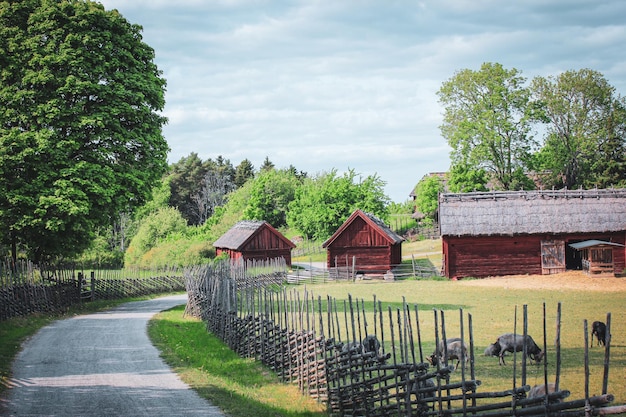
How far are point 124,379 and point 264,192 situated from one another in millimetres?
62430

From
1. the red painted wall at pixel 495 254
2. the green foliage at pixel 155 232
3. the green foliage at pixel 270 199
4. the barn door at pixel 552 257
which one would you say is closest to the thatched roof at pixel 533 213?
the red painted wall at pixel 495 254

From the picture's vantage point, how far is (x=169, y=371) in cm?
1508

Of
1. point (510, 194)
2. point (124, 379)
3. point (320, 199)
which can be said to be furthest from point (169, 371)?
point (320, 199)

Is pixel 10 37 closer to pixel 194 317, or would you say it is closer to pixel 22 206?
pixel 22 206

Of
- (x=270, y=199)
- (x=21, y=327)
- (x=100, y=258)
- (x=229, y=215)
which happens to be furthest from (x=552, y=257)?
(x=270, y=199)

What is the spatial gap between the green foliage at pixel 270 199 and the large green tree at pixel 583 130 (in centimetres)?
3111

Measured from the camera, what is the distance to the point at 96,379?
45.9 feet

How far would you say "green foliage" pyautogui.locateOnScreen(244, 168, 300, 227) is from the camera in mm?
74000

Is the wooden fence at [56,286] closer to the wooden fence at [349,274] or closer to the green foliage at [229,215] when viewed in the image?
the wooden fence at [349,274]

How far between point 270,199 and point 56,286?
48.8 meters

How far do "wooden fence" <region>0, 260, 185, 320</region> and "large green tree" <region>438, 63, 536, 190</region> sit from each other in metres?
29.8

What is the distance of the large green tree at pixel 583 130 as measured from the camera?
199ft

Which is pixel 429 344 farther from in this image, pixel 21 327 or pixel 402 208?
pixel 402 208

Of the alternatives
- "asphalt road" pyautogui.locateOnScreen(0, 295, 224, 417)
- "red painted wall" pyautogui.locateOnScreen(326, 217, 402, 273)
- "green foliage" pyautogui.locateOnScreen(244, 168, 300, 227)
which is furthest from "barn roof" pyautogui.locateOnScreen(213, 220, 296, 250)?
"asphalt road" pyautogui.locateOnScreen(0, 295, 224, 417)
